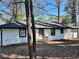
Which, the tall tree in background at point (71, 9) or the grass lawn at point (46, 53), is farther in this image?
the tall tree in background at point (71, 9)

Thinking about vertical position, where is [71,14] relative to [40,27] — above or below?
above

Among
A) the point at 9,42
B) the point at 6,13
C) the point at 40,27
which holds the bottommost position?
the point at 9,42

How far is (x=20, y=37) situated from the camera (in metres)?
30.1

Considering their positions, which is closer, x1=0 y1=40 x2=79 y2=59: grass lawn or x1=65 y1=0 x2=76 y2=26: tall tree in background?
x1=0 y1=40 x2=79 y2=59: grass lawn

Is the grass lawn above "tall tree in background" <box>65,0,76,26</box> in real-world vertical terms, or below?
below

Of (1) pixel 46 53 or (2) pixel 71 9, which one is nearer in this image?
(1) pixel 46 53

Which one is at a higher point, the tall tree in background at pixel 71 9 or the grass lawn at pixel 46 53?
the tall tree in background at pixel 71 9

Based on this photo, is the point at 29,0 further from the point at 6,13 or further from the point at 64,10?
the point at 64,10

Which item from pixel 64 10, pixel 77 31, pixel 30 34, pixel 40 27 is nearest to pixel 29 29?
pixel 30 34

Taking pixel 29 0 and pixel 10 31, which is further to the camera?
pixel 10 31

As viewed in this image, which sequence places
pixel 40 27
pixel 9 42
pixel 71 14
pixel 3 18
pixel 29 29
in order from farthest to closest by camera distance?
pixel 71 14 → pixel 3 18 → pixel 40 27 → pixel 9 42 → pixel 29 29

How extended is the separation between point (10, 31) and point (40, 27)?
532 centimetres

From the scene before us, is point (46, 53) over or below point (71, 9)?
below

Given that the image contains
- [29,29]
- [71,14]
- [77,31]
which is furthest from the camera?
[71,14]
